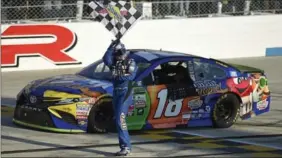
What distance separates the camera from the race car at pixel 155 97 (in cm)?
1015

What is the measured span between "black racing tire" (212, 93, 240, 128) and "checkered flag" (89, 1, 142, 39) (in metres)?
2.16

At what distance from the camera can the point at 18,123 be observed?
1077 centimetres

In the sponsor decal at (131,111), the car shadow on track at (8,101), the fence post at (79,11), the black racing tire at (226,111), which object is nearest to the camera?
the sponsor decal at (131,111)

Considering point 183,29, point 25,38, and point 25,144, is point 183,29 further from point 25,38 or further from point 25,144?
point 25,144

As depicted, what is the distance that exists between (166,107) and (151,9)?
10.7 m

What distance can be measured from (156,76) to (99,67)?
43.3 inches

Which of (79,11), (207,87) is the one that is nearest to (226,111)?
(207,87)

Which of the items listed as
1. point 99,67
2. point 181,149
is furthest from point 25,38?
point 181,149

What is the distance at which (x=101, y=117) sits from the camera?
10.3 m

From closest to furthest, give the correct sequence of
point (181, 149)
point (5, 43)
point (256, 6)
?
point (181, 149) → point (5, 43) → point (256, 6)

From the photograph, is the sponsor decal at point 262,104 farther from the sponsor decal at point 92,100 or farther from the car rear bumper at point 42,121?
the car rear bumper at point 42,121

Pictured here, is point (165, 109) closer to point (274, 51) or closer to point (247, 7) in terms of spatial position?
point (274, 51)

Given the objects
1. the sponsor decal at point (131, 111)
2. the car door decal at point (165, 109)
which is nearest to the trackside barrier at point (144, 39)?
the car door decal at point (165, 109)

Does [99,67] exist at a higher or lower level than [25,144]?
higher
